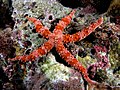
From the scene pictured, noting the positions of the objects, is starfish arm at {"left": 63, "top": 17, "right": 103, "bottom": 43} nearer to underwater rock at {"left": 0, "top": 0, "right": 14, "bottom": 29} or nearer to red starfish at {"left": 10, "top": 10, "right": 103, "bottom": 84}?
red starfish at {"left": 10, "top": 10, "right": 103, "bottom": 84}

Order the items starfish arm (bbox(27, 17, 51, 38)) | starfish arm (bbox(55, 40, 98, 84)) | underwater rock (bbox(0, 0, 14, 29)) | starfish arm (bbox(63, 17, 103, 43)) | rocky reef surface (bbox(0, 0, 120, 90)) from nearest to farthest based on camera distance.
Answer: rocky reef surface (bbox(0, 0, 120, 90))
starfish arm (bbox(55, 40, 98, 84))
starfish arm (bbox(63, 17, 103, 43))
starfish arm (bbox(27, 17, 51, 38))
underwater rock (bbox(0, 0, 14, 29))

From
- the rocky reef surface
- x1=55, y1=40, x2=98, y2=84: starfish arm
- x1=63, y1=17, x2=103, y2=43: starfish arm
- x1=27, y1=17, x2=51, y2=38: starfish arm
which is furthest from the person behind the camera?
x1=27, y1=17, x2=51, y2=38: starfish arm

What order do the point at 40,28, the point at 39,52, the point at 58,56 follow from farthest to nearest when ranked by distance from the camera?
the point at 40,28 < the point at 58,56 < the point at 39,52

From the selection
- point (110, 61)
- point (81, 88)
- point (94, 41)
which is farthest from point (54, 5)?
point (81, 88)

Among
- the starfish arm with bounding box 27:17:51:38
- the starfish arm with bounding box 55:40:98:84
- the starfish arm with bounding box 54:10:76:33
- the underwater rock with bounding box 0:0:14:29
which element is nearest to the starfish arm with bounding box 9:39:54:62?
the starfish arm with bounding box 55:40:98:84

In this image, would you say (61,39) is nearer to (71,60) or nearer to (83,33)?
(83,33)

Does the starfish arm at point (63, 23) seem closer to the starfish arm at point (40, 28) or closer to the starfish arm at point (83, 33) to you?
the starfish arm at point (40, 28)

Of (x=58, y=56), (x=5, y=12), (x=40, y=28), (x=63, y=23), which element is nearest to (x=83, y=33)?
(x=63, y=23)

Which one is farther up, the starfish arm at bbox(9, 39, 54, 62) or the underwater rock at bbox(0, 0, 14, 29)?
the underwater rock at bbox(0, 0, 14, 29)

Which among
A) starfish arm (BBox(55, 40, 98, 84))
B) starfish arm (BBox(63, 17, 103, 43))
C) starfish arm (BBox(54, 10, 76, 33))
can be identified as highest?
starfish arm (BBox(54, 10, 76, 33))
